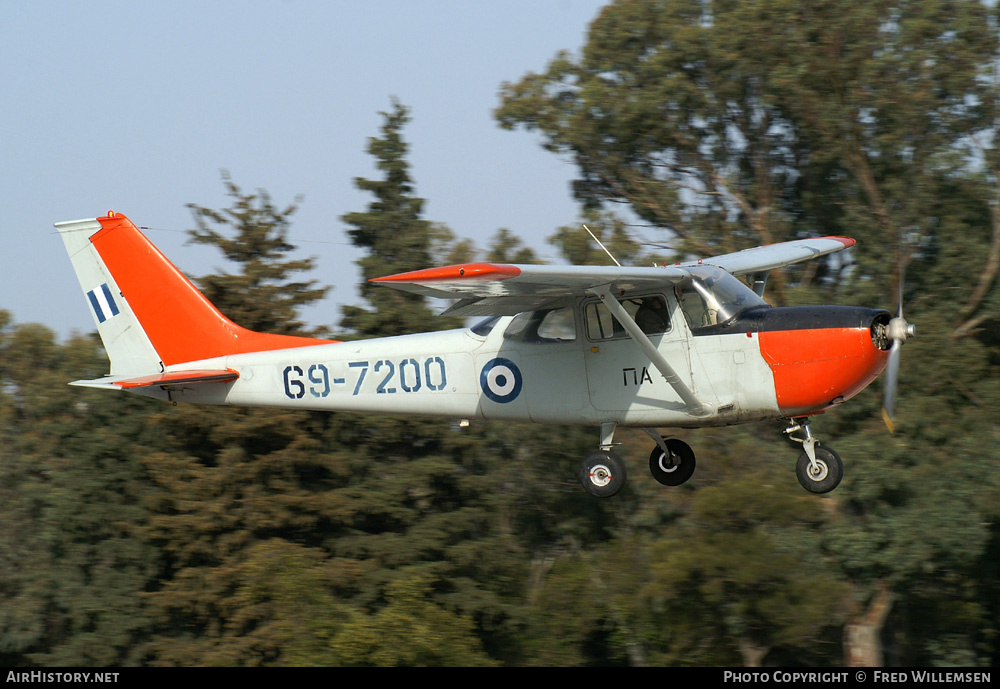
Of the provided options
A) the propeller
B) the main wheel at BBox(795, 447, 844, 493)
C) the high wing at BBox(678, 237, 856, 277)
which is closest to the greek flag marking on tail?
the high wing at BBox(678, 237, 856, 277)

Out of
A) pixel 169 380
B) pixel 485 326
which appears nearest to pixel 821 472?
pixel 485 326

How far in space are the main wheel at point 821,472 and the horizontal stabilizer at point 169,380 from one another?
6175mm

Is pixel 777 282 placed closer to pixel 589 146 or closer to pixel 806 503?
pixel 806 503

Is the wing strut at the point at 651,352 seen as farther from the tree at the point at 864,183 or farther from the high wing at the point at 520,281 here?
the tree at the point at 864,183

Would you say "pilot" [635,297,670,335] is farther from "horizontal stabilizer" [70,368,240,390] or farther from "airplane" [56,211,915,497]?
"horizontal stabilizer" [70,368,240,390]

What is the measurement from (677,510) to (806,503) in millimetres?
3266

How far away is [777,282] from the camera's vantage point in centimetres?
2612

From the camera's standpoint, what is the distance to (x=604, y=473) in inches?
434

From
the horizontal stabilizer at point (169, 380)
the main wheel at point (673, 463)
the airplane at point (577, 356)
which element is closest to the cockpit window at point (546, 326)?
the airplane at point (577, 356)

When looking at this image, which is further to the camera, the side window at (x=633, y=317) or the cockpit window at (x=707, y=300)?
the side window at (x=633, y=317)

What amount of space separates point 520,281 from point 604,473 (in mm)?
2723

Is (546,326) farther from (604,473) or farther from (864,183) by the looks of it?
(864,183)

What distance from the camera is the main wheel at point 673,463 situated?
38.2 ft

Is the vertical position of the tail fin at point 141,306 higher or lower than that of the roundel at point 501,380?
higher
